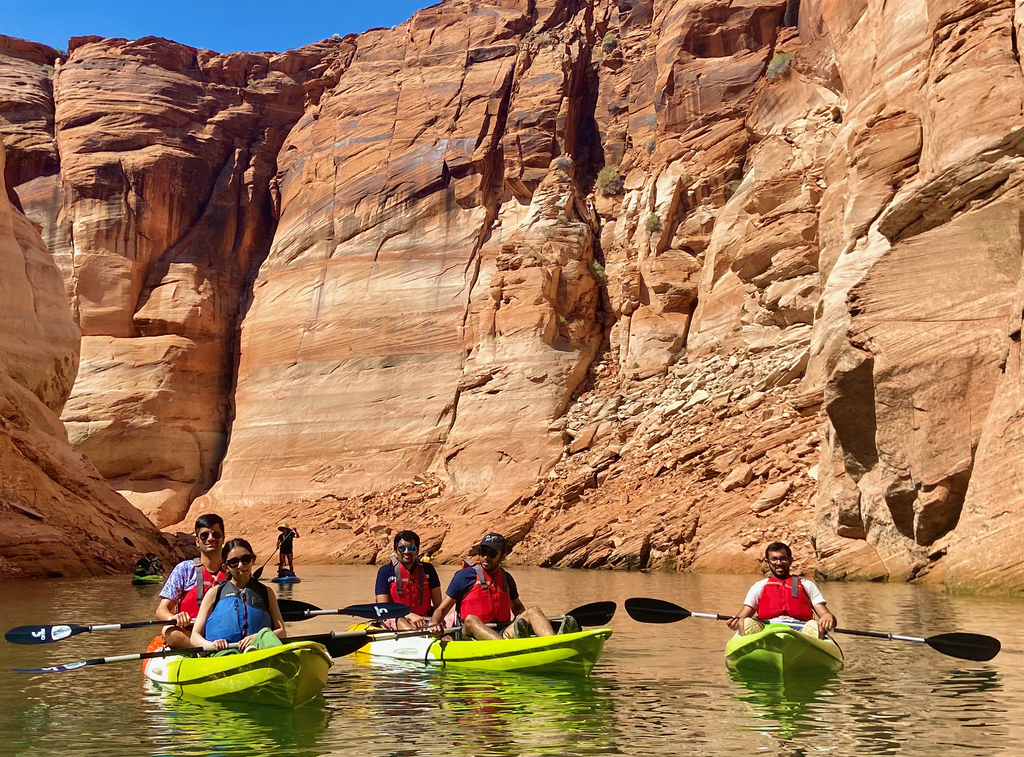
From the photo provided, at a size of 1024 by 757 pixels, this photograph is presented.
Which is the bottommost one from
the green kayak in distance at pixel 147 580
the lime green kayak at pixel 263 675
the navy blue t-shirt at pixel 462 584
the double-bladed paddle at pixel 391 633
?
the lime green kayak at pixel 263 675

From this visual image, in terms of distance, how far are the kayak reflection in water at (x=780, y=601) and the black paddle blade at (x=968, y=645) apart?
34.5 inches

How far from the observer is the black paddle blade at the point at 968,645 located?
8.62 m

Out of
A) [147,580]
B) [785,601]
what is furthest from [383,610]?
[147,580]

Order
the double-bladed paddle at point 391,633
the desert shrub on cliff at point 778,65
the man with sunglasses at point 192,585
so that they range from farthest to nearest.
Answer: the desert shrub on cliff at point 778,65 → the double-bladed paddle at point 391,633 → the man with sunglasses at point 192,585

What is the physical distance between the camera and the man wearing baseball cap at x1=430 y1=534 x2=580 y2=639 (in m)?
9.12

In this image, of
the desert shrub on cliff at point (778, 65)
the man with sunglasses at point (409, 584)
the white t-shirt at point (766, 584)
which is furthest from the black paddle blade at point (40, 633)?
the desert shrub on cliff at point (778, 65)

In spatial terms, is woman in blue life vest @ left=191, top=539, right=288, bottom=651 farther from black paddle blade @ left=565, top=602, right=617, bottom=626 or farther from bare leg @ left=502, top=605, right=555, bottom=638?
black paddle blade @ left=565, top=602, right=617, bottom=626

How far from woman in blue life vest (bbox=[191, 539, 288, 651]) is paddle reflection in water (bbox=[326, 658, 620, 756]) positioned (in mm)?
771

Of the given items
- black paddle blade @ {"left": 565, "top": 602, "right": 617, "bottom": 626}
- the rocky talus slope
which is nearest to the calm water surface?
black paddle blade @ {"left": 565, "top": 602, "right": 617, "bottom": 626}

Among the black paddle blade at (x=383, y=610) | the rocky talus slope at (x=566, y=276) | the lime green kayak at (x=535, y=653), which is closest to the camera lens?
the lime green kayak at (x=535, y=653)

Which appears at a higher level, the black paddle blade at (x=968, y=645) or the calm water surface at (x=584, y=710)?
the black paddle blade at (x=968, y=645)

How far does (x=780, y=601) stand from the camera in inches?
363

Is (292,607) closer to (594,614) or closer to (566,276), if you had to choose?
(594,614)

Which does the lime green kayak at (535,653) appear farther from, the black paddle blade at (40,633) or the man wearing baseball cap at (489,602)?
the black paddle blade at (40,633)
